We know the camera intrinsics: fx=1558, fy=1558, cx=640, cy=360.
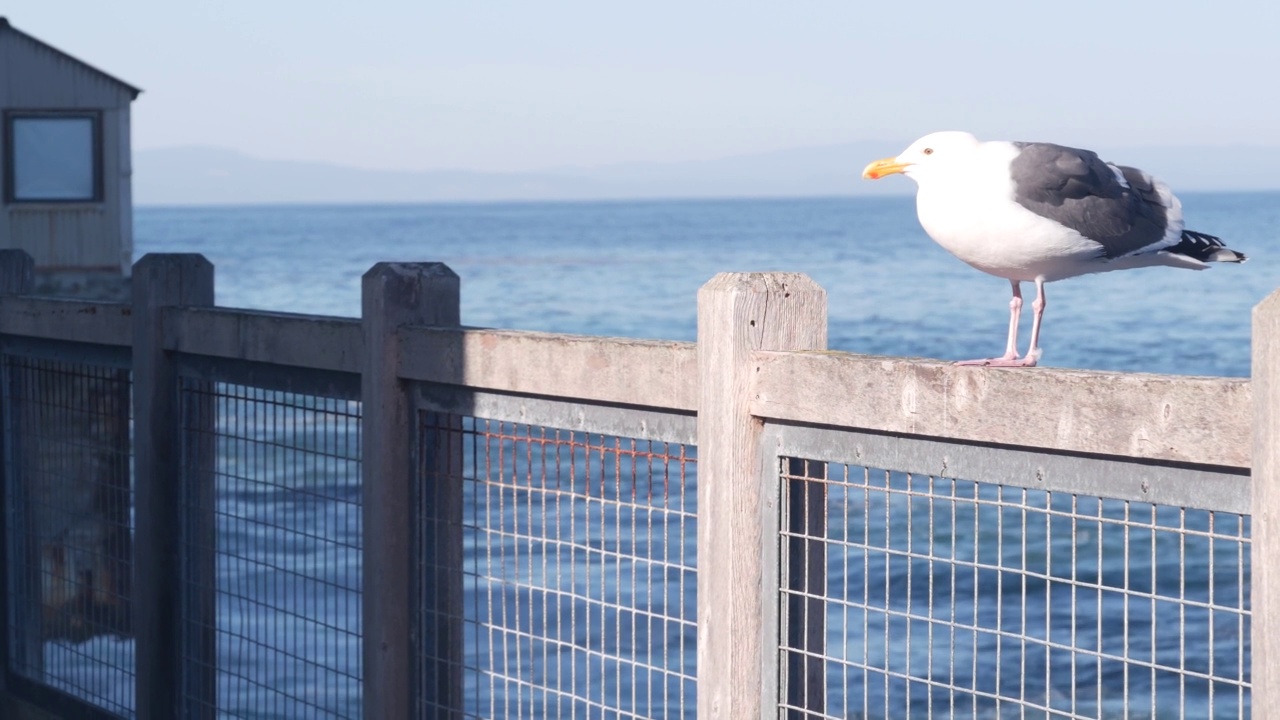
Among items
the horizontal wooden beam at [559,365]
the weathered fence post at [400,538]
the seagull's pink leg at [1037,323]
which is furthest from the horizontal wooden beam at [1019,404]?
the weathered fence post at [400,538]

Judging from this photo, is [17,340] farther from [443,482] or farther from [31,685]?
[443,482]

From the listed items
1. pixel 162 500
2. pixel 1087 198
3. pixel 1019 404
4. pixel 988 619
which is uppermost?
pixel 1087 198

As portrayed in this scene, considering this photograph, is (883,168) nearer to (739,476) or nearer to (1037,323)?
(1037,323)

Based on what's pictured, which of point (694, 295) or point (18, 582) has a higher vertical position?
point (18, 582)

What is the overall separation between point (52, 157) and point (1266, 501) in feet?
78.1

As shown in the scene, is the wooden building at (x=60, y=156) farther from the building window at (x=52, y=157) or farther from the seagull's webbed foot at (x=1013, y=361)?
the seagull's webbed foot at (x=1013, y=361)

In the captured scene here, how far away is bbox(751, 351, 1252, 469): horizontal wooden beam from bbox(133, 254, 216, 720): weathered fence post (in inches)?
→ 91.6

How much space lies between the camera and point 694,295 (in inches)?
2544

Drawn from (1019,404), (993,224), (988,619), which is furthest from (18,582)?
(988,619)

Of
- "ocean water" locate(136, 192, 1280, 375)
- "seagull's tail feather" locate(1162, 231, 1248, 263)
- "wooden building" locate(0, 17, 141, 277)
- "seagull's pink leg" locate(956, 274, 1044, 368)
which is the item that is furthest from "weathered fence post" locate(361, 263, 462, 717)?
"wooden building" locate(0, 17, 141, 277)

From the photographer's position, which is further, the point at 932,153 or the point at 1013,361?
the point at 932,153

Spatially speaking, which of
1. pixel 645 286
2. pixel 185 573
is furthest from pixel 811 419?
pixel 645 286

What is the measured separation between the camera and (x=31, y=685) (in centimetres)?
550

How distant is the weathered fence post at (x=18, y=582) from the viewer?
559cm
